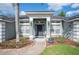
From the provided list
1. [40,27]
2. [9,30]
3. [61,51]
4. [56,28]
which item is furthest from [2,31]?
[61,51]

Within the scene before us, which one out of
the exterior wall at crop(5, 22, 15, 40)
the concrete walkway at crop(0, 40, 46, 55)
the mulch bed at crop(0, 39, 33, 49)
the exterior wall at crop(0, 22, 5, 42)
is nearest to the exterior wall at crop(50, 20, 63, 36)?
the concrete walkway at crop(0, 40, 46, 55)

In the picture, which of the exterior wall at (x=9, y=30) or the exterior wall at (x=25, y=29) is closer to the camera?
the exterior wall at (x=9, y=30)

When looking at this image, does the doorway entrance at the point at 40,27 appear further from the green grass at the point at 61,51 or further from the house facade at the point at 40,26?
the green grass at the point at 61,51

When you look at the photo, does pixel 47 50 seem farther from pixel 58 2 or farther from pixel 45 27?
pixel 58 2

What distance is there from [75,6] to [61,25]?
57cm

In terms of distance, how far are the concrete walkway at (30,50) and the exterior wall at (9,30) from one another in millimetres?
337

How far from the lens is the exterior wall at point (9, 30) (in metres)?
6.52

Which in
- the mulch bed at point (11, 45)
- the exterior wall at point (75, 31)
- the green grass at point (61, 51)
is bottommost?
the green grass at point (61, 51)

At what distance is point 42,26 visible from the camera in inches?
260

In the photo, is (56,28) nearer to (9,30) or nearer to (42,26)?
(42,26)

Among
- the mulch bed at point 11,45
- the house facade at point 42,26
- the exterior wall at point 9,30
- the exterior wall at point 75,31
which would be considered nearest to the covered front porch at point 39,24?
the house facade at point 42,26

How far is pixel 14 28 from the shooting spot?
21.6 feet

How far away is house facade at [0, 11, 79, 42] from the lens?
6.53m

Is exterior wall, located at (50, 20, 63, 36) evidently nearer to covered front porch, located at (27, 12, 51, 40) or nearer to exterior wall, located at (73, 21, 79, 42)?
covered front porch, located at (27, 12, 51, 40)
